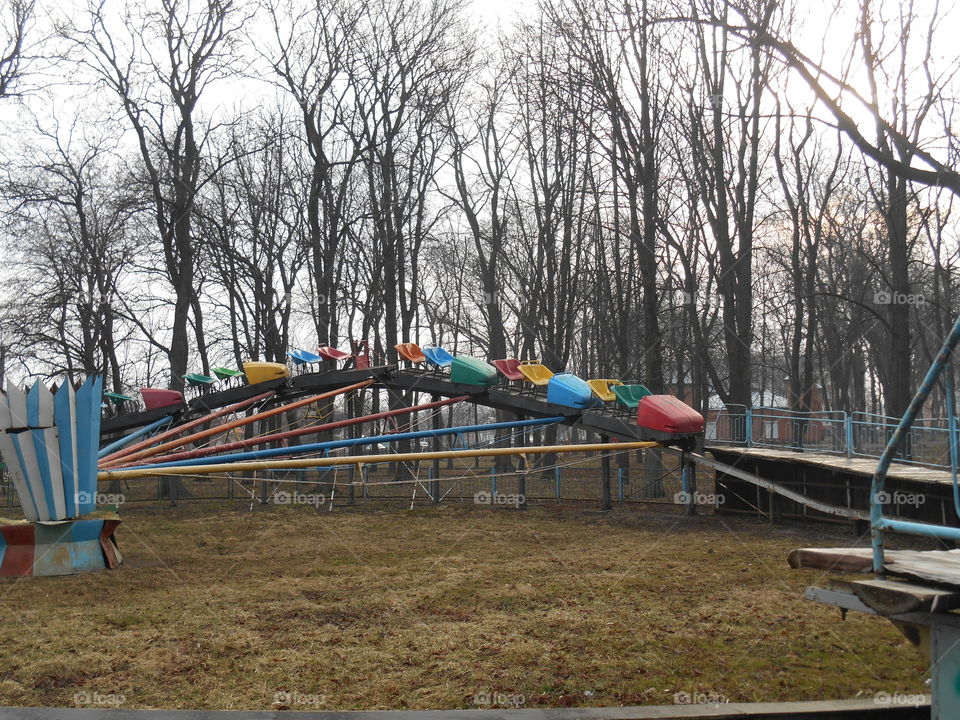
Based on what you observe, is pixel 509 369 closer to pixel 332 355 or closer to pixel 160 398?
pixel 332 355

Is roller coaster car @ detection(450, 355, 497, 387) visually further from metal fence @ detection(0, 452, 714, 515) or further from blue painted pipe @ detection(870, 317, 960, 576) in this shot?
blue painted pipe @ detection(870, 317, 960, 576)

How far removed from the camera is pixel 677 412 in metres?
14.3

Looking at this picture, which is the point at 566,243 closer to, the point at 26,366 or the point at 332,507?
the point at 332,507

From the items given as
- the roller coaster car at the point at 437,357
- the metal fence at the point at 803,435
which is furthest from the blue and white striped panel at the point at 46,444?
the metal fence at the point at 803,435

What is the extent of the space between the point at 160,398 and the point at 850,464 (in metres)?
14.8

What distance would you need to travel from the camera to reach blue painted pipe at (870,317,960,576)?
3424mm

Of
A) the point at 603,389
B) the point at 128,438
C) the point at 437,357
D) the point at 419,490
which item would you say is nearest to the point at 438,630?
the point at 128,438

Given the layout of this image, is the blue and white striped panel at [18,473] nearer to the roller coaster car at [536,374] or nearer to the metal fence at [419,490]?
the metal fence at [419,490]

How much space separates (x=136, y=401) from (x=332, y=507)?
6.78 metres

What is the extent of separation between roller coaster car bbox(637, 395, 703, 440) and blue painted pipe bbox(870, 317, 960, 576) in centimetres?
1039

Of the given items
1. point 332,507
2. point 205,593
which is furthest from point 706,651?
point 332,507

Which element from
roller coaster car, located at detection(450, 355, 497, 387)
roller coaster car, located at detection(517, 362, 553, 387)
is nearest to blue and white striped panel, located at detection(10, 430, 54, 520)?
roller coaster car, located at detection(450, 355, 497, 387)

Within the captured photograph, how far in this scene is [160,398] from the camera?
19.7 metres

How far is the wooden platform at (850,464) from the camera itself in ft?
40.2
